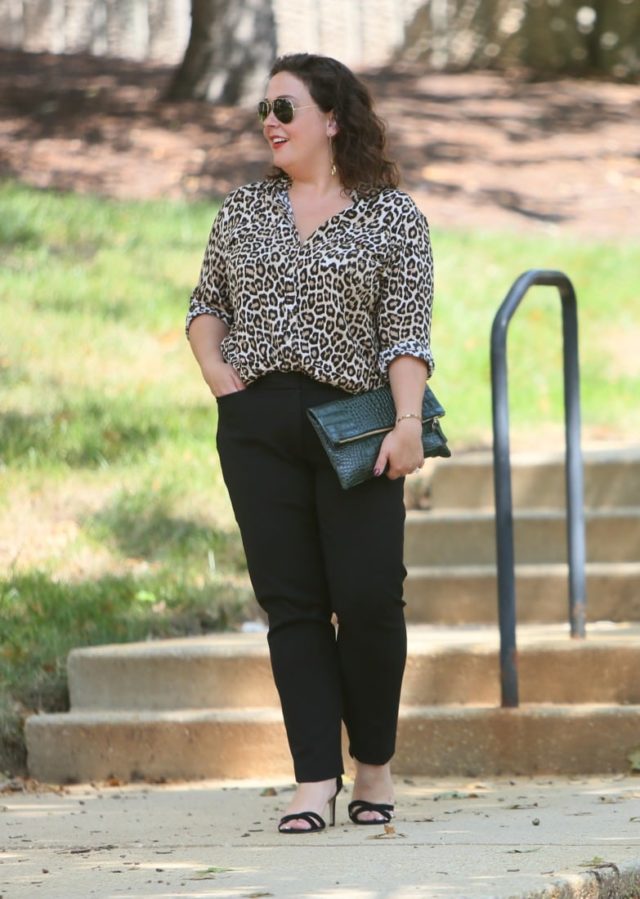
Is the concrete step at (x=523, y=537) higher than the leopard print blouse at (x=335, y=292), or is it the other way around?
the leopard print blouse at (x=335, y=292)

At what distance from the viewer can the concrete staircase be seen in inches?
193

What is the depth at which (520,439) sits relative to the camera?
7.43 meters

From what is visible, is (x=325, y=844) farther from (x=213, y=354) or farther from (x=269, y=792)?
(x=213, y=354)

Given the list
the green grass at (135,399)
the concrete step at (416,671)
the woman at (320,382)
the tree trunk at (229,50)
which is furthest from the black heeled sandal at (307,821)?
the tree trunk at (229,50)

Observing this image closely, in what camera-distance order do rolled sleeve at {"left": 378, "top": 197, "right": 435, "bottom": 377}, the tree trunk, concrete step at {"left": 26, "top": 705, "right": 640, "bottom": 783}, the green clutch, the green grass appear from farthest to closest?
1. the tree trunk
2. the green grass
3. concrete step at {"left": 26, "top": 705, "right": 640, "bottom": 783}
4. rolled sleeve at {"left": 378, "top": 197, "right": 435, "bottom": 377}
5. the green clutch

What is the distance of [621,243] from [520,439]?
3.13 metres

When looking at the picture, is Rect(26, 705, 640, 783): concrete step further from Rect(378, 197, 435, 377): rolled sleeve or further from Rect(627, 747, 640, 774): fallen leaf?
Rect(378, 197, 435, 377): rolled sleeve

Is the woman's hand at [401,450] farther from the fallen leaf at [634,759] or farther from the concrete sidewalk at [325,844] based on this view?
the fallen leaf at [634,759]

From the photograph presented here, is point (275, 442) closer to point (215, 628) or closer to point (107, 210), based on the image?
point (215, 628)

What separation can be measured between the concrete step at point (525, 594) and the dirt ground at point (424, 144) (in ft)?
16.3

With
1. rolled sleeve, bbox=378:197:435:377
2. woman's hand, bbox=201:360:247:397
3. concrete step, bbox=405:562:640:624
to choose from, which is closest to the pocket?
woman's hand, bbox=201:360:247:397

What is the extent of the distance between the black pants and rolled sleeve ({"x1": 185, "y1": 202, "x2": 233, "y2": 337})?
0.88 feet

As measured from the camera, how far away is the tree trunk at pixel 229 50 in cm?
1250

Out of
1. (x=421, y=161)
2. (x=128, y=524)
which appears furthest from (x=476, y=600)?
(x=421, y=161)
